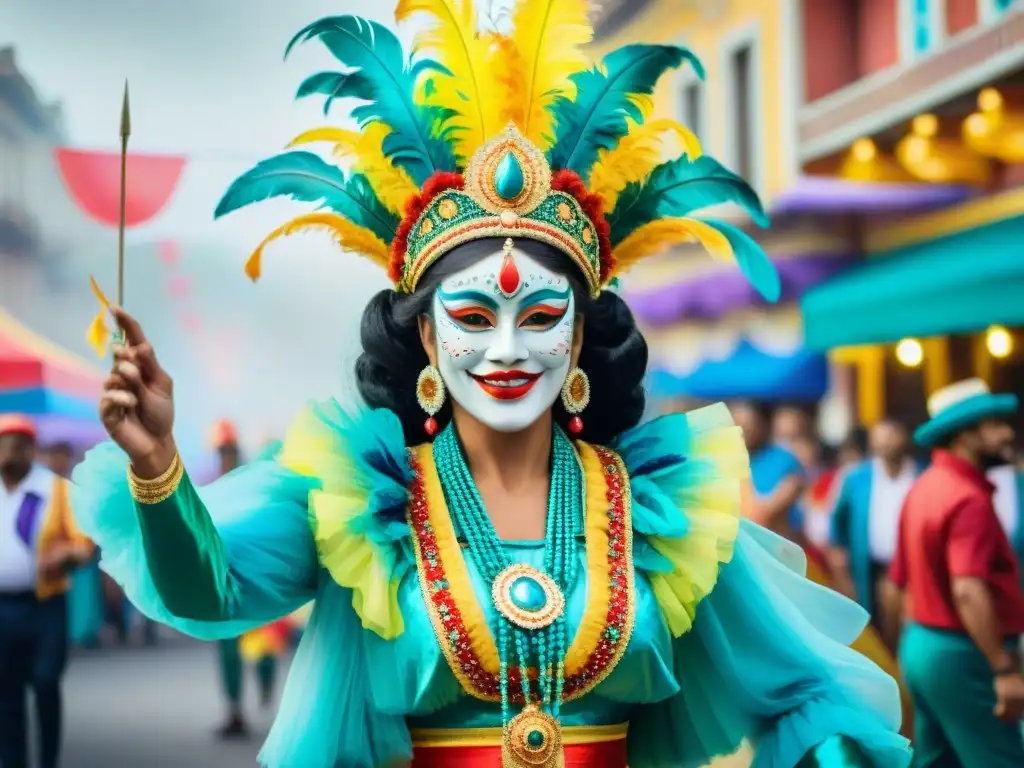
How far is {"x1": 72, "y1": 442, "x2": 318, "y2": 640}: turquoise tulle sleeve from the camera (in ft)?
9.05

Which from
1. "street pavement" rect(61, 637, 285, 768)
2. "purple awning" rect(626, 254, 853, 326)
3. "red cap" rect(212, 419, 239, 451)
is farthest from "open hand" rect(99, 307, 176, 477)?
"purple awning" rect(626, 254, 853, 326)

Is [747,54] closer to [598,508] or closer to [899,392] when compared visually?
[899,392]

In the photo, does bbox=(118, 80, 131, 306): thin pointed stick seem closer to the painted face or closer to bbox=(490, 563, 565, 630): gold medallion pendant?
the painted face

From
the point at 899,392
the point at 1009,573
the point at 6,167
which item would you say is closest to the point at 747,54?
the point at 899,392

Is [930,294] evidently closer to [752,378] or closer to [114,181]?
[752,378]

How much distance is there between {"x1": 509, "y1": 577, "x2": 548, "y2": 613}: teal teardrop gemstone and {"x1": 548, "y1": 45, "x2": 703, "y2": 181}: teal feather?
875 mm

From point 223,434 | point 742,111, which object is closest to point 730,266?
point 742,111

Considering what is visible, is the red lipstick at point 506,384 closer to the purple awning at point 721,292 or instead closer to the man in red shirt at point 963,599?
the man in red shirt at point 963,599

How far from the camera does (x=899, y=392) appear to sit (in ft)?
41.8

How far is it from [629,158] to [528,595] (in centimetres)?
96

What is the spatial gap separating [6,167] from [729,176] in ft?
42.2

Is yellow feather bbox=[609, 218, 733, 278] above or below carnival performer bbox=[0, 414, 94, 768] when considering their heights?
above

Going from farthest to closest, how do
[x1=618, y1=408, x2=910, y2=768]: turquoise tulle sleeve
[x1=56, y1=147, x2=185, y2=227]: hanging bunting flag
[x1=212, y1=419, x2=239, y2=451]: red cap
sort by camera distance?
1. [x1=212, y1=419, x2=239, y2=451]: red cap
2. [x1=56, y1=147, x2=185, y2=227]: hanging bunting flag
3. [x1=618, y1=408, x2=910, y2=768]: turquoise tulle sleeve

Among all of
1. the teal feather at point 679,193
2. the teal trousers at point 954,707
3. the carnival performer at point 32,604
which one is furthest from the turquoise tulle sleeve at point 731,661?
the carnival performer at point 32,604
